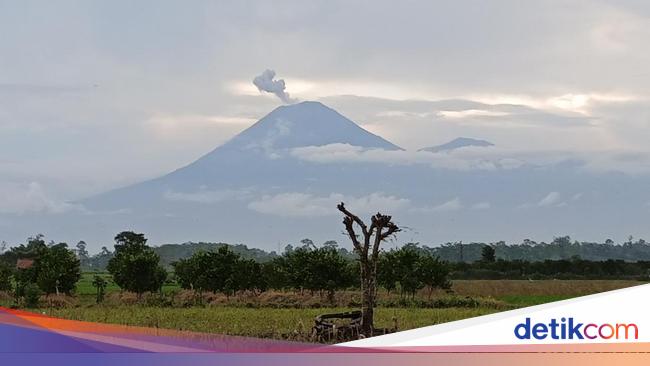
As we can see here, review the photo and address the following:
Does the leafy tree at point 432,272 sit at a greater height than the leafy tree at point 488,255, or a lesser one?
lesser

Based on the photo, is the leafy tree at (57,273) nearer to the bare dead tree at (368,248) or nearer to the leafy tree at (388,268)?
the leafy tree at (388,268)

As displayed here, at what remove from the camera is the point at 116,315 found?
22.2 m

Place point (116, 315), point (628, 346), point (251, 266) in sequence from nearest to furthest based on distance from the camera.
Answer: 1. point (628, 346)
2. point (116, 315)
3. point (251, 266)

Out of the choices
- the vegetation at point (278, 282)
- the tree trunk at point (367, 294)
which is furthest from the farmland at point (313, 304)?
the tree trunk at point (367, 294)

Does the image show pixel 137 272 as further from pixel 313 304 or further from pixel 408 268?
pixel 408 268

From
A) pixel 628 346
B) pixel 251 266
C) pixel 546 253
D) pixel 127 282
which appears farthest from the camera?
pixel 546 253

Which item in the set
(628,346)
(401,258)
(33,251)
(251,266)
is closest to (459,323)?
(628,346)

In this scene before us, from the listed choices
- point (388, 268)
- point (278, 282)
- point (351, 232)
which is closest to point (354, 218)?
point (351, 232)

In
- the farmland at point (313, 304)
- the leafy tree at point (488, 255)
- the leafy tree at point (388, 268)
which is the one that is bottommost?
the farmland at point (313, 304)

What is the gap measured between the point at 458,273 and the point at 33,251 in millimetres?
18489

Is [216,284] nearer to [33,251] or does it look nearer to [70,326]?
[33,251]

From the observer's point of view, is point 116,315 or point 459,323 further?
point 116,315

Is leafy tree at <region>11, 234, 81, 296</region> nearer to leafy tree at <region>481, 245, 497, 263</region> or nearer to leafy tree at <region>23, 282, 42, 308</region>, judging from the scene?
leafy tree at <region>23, 282, 42, 308</region>

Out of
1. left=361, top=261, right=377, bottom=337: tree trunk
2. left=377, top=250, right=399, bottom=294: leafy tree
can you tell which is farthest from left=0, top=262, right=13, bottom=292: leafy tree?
left=361, top=261, right=377, bottom=337: tree trunk
